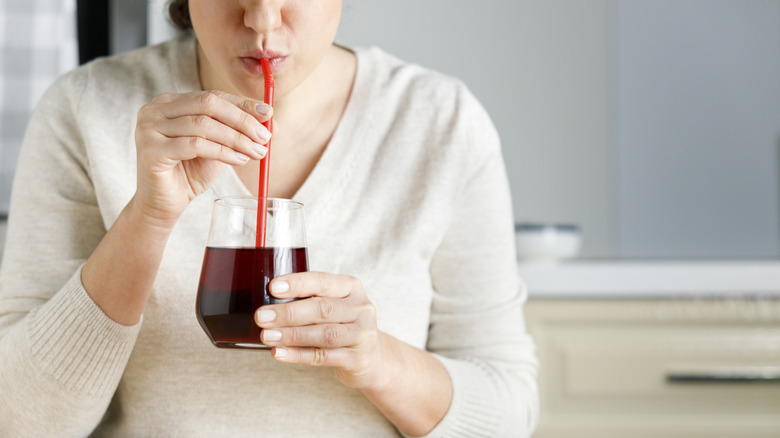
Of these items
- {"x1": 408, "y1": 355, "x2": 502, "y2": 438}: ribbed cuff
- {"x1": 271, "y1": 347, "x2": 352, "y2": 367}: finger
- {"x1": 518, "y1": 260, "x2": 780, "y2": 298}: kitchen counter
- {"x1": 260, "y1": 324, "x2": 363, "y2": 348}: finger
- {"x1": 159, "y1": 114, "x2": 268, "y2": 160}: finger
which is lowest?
{"x1": 408, "y1": 355, "x2": 502, "y2": 438}: ribbed cuff

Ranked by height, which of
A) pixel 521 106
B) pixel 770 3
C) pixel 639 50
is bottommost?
pixel 521 106

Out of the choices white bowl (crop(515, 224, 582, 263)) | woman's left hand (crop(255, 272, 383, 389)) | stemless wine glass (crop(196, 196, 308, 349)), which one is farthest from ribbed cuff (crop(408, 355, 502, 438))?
white bowl (crop(515, 224, 582, 263))

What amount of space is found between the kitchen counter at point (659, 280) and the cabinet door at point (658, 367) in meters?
0.03

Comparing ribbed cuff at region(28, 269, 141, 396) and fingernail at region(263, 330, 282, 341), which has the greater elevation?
fingernail at region(263, 330, 282, 341)

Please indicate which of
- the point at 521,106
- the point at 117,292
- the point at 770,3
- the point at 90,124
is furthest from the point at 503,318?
the point at 770,3

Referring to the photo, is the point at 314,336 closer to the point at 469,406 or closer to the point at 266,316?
the point at 266,316

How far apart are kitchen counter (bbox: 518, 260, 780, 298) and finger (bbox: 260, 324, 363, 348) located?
3.33 ft

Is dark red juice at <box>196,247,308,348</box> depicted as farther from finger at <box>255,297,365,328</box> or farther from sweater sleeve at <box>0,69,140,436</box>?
sweater sleeve at <box>0,69,140,436</box>

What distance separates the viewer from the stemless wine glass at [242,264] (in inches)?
28.7

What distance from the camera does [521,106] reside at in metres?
2.42

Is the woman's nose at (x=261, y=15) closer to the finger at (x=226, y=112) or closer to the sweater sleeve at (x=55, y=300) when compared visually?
the finger at (x=226, y=112)

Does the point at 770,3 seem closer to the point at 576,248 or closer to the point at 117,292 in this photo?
the point at 576,248

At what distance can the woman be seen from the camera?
788 mm

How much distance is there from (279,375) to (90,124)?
0.49m
